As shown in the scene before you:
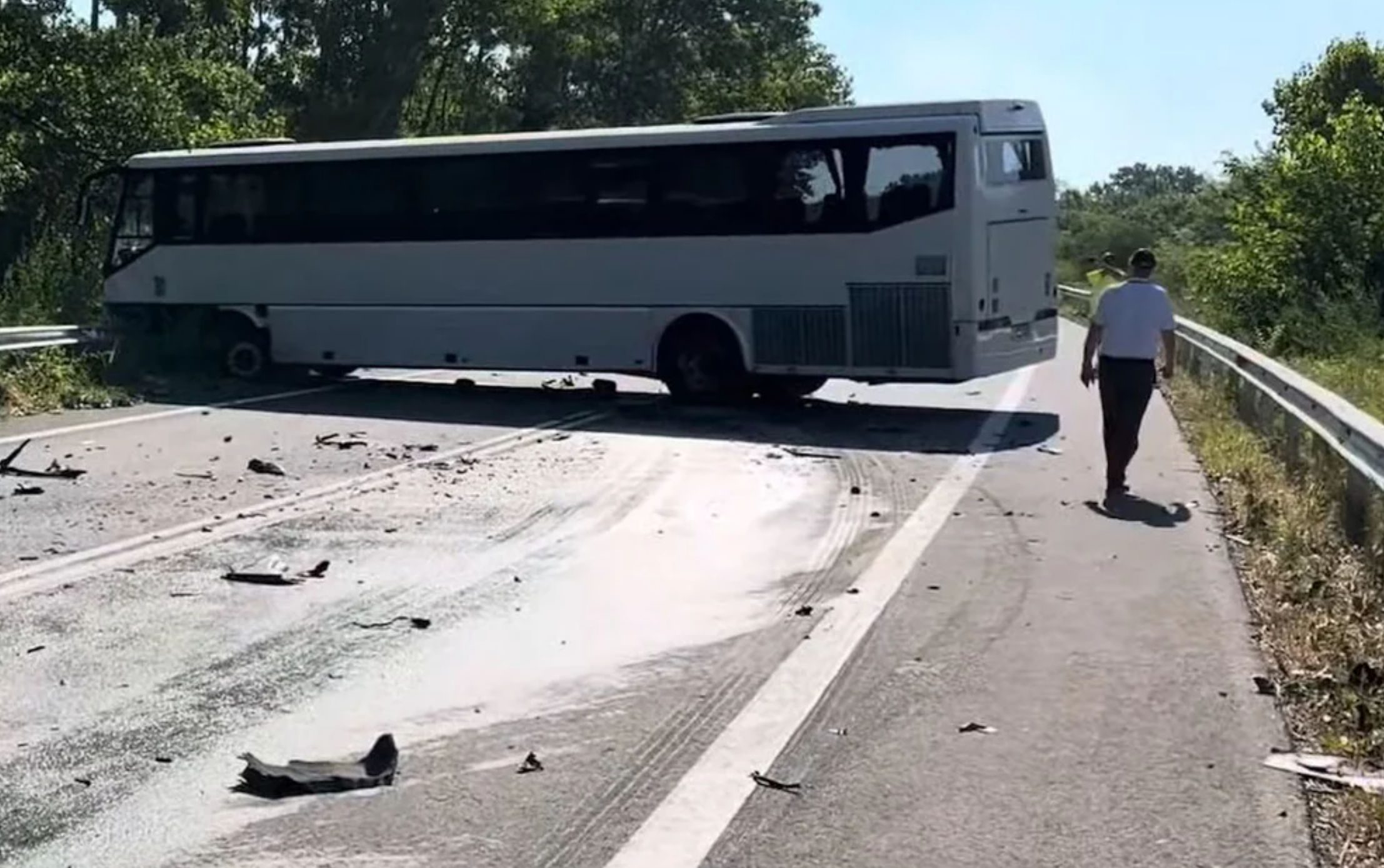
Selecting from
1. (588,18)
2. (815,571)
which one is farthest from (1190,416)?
(588,18)

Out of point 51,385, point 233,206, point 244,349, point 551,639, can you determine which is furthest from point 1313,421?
point 233,206

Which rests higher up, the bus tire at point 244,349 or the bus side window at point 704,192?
the bus side window at point 704,192

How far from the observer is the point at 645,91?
2514 inches

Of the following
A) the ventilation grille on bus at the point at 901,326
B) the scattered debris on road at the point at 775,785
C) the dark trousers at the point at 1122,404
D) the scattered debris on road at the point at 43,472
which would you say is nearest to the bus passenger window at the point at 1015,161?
the ventilation grille on bus at the point at 901,326

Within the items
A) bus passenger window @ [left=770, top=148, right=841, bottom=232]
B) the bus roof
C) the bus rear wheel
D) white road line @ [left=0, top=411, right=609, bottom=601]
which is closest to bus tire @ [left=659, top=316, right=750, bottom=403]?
bus passenger window @ [left=770, top=148, right=841, bottom=232]

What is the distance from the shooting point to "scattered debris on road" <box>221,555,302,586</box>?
9516mm

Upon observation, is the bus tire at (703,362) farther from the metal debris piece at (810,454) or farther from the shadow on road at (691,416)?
the metal debris piece at (810,454)

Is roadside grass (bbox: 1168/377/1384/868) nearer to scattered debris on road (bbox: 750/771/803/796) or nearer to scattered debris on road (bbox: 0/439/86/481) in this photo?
Answer: scattered debris on road (bbox: 750/771/803/796)

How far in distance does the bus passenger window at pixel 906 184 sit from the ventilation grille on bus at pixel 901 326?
72cm

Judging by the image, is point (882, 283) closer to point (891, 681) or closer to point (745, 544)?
point (745, 544)

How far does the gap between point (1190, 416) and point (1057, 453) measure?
3509 millimetres

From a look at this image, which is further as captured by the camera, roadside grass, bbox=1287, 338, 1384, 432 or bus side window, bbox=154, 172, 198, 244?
bus side window, bbox=154, 172, 198, 244

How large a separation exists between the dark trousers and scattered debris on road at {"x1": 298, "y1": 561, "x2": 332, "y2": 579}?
5.53 m

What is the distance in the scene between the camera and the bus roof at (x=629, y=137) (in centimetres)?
1816
